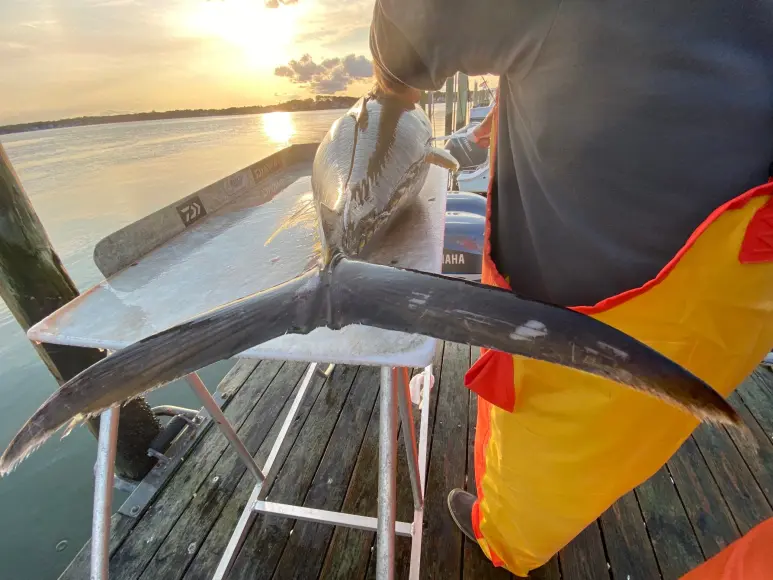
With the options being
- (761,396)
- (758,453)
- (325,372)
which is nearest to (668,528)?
(758,453)

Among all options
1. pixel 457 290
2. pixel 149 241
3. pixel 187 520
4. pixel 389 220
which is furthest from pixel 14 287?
pixel 457 290

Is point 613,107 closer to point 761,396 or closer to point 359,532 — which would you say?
point 359,532

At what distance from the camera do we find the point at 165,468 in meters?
2.97

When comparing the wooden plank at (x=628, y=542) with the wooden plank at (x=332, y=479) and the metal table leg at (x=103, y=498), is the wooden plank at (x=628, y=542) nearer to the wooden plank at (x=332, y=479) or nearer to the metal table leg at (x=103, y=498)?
the wooden plank at (x=332, y=479)

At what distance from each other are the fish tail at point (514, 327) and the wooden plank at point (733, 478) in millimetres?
2339

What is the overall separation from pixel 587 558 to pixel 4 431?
582 cm

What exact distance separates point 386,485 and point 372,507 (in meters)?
1.68

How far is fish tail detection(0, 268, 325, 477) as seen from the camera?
0.88m

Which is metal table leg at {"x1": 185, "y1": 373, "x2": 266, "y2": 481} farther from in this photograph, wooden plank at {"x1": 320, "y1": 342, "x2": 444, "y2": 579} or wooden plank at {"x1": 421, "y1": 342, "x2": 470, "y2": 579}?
wooden plank at {"x1": 421, "y1": 342, "x2": 470, "y2": 579}

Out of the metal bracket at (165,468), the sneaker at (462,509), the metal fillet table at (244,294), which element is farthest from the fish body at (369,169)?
the metal bracket at (165,468)

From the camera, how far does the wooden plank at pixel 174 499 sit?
2.46 m

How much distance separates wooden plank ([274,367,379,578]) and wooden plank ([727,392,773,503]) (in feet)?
Result: 8.02

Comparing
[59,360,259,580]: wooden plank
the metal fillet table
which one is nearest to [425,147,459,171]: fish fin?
the metal fillet table

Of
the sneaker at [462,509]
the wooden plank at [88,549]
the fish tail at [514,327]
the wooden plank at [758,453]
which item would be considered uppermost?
the fish tail at [514,327]
